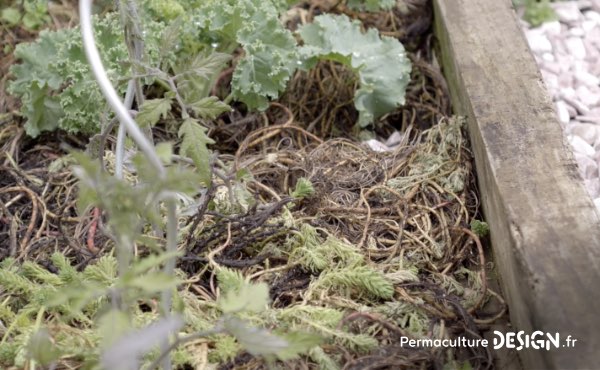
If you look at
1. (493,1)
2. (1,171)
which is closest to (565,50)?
(493,1)

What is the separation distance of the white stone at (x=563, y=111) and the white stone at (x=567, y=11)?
Answer: 0.60 meters

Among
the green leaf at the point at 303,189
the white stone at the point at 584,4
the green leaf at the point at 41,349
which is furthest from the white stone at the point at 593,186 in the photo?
the green leaf at the point at 41,349

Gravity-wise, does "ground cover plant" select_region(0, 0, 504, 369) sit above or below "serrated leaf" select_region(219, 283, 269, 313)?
below

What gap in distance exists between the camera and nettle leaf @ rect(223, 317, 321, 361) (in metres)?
1.41

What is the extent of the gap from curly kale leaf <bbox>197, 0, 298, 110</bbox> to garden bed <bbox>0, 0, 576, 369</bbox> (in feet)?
0.49

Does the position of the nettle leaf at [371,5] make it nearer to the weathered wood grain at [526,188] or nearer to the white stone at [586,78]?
the weathered wood grain at [526,188]

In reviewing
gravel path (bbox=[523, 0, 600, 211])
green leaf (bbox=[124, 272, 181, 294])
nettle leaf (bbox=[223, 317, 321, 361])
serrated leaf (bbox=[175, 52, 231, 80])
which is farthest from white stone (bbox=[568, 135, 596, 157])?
green leaf (bbox=[124, 272, 181, 294])

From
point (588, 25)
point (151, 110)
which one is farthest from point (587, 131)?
point (151, 110)

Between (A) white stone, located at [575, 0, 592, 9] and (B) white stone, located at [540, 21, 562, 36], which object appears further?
(A) white stone, located at [575, 0, 592, 9]

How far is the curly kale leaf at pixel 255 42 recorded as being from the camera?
2609 millimetres

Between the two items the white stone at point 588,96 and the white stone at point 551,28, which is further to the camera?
the white stone at point 551,28

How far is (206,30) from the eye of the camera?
8.75 feet

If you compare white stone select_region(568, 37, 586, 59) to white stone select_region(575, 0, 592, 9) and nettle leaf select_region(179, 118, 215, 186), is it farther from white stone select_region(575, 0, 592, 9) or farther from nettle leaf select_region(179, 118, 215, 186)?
nettle leaf select_region(179, 118, 215, 186)

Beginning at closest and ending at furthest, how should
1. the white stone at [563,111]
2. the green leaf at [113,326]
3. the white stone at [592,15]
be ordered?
1. the green leaf at [113,326]
2. the white stone at [563,111]
3. the white stone at [592,15]
